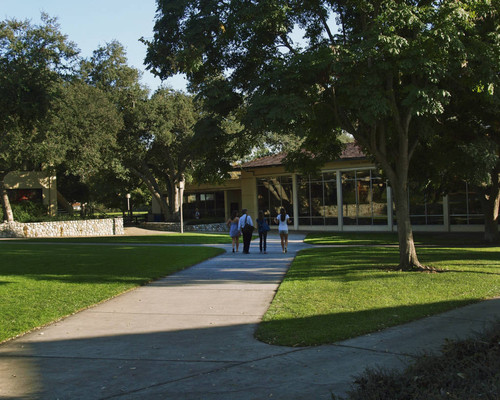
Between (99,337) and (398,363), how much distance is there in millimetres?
3728

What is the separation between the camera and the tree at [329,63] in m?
10.0

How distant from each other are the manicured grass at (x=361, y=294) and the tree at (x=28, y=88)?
7.85 metres

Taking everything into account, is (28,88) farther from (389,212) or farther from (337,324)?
(389,212)

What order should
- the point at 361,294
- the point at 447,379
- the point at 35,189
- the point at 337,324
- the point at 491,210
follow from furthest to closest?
1. the point at 35,189
2. the point at 491,210
3. the point at 361,294
4. the point at 337,324
5. the point at 447,379

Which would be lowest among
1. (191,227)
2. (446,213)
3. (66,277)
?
(66,277)

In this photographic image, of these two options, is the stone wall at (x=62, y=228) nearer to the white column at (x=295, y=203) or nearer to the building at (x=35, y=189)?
the building at (x=35, y=189)

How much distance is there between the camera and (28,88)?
12.4 metres

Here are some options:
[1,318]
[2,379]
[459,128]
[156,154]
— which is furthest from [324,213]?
[2,379]

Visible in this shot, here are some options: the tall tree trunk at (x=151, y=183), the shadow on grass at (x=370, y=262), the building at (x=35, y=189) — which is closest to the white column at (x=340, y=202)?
Answer: the shadow on grass at (x=370, y=262)

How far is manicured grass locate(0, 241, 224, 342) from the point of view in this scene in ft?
25.2

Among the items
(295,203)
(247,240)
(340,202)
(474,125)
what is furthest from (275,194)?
(474,125)

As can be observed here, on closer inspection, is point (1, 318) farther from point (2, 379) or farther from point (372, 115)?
point (372, 115)

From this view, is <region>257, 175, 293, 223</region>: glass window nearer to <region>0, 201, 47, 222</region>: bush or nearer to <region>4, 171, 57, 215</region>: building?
<region>0, 201, 47, 222</region>: bush

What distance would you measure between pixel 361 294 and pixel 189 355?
4263 millimetres
